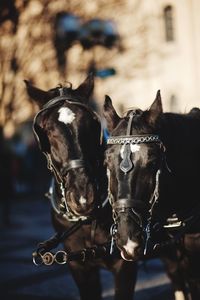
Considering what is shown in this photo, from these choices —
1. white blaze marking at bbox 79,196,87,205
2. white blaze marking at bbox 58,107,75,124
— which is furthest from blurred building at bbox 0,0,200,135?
white blaze marking at bbox 79,196,87,205

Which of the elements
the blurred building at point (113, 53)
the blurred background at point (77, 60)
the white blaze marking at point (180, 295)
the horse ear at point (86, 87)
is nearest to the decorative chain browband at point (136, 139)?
the horse ear at point (86, 87)

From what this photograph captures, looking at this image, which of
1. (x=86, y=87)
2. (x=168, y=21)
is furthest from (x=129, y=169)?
(x=168, y=21)

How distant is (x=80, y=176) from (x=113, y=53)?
1910 cm

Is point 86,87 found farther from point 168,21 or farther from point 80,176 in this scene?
point 168,21

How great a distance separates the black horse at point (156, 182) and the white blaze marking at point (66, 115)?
656 millimetres

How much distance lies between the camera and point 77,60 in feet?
74.9

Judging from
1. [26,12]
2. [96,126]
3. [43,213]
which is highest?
[26,12]

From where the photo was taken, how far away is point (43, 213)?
1559cm

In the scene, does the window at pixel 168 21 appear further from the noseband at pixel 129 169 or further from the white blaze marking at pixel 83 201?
the noseband at pixel 129 169

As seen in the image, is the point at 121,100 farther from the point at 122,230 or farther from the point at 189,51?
the point at 122,230

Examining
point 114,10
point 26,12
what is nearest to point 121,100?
point 114,10

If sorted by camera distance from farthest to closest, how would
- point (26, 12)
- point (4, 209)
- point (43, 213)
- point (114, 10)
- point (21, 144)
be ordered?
1. point (21, 144)
2. point (114, 10)
3. point (26, 12)
4. point (43, 213)
5. point (4, 209)

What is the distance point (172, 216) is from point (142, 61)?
68.0ft

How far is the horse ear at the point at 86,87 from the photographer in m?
4.51
